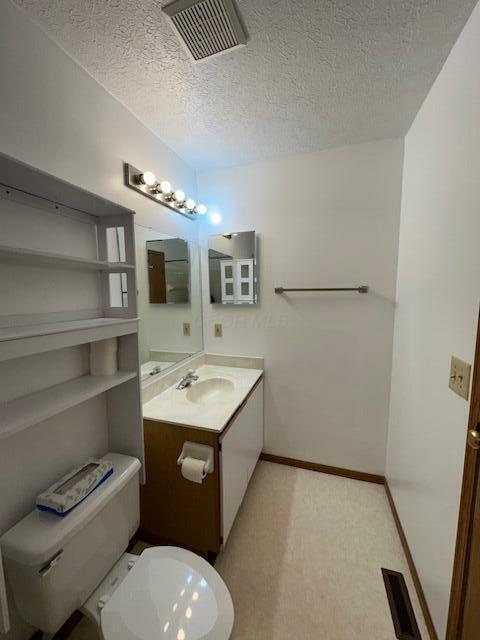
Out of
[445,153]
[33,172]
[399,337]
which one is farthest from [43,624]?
[445,153]

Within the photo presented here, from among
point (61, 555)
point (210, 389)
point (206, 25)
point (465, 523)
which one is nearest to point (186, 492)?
point (61, 555)

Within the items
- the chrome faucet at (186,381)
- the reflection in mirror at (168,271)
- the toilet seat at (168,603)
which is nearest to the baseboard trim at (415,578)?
the toilet seat at (168,603)

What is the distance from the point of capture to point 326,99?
4.37ft

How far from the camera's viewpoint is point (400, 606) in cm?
Answer: 120

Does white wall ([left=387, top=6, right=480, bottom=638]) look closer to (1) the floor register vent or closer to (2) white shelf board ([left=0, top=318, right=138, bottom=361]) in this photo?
(1) the floor register vent

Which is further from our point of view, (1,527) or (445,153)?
(445,153)

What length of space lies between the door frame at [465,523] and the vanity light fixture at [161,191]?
65.8 inches

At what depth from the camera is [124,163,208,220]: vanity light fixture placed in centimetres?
142

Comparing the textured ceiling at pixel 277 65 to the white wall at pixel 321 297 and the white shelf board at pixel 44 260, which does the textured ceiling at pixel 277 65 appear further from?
the white shelf board at pixel 44 260

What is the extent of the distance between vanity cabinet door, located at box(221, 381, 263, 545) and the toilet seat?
361 mm

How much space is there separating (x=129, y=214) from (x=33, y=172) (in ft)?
1.29

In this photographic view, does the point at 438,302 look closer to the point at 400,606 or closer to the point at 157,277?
the point at 400,606

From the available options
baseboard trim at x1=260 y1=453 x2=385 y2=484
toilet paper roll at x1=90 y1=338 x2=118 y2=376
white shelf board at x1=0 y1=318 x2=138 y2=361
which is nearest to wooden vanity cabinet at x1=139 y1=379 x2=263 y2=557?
toilet paper roll at x1=90 y1=338 x2=118 y2=376

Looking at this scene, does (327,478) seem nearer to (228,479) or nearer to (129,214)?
(228,479)
